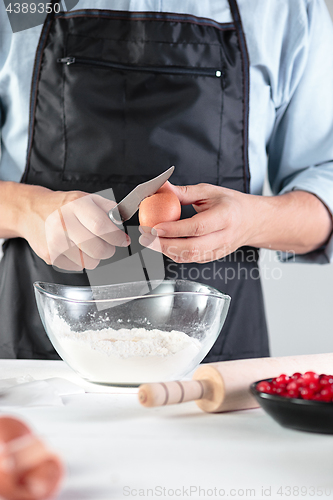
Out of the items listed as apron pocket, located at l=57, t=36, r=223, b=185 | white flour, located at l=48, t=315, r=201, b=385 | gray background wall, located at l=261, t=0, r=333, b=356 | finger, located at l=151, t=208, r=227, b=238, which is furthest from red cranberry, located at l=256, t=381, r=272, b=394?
gray background wall, located at l=261, t=0, r=333, b=356

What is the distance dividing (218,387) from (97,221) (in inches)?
13.2

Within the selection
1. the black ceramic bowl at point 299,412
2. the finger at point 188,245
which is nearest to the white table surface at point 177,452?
the black ceramic bowl at point 299,412

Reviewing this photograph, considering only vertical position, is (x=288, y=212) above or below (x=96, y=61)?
below

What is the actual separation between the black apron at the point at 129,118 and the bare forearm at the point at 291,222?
9cm

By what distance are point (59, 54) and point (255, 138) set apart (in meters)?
0.45

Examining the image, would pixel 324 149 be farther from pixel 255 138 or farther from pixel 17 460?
pixel 17 460

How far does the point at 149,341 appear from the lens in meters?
0.60

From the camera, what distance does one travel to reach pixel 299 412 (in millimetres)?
403

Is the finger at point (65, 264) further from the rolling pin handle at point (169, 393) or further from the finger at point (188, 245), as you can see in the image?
the rolling pin handle at point (169, 393)

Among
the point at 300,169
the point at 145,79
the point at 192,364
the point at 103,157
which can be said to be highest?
the point at 145,79

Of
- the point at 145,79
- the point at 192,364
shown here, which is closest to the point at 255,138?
the point at 145,79

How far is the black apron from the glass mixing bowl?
32 centimetres

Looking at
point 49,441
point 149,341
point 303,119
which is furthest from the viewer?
point 303,119

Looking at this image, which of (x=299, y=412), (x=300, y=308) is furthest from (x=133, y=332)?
(x=300, y=308)
